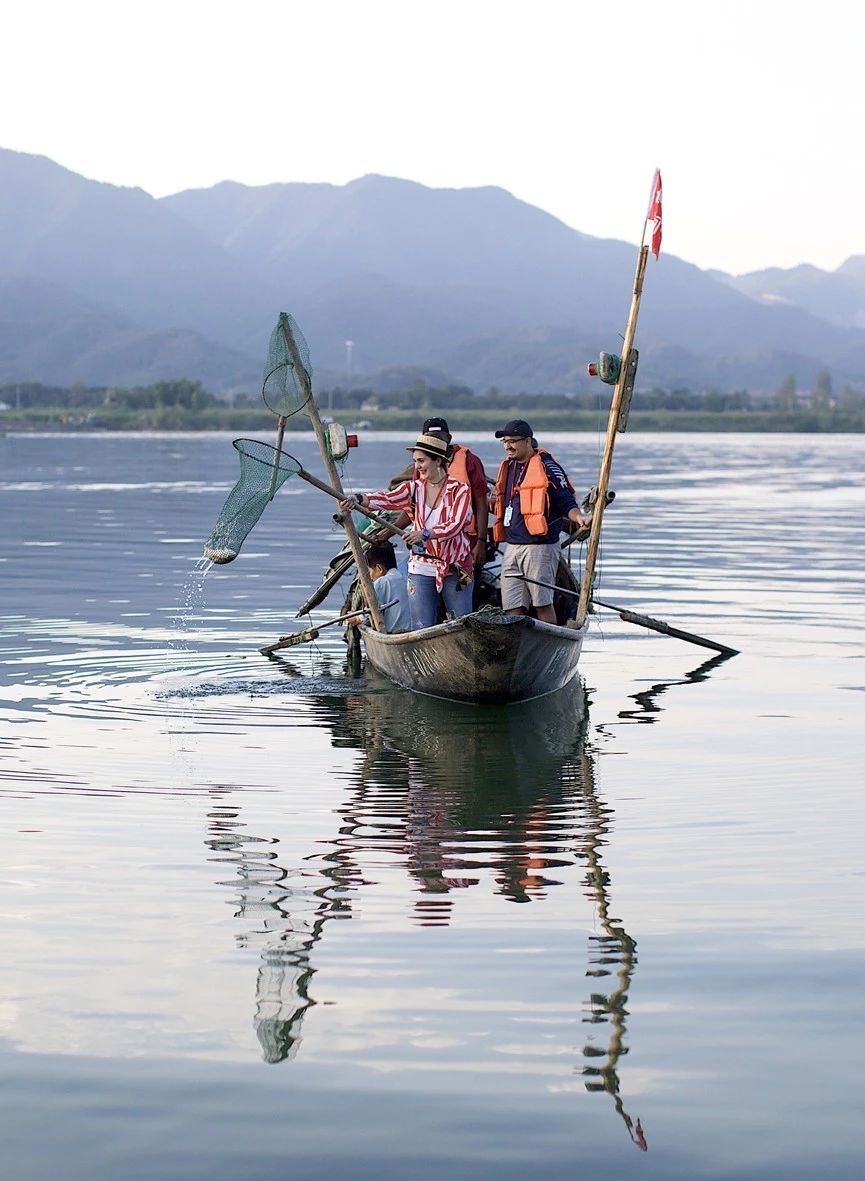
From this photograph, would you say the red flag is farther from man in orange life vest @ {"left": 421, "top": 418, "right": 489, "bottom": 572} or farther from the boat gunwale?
the boat gunwale

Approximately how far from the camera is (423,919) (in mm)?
8875

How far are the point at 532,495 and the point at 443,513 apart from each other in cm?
99

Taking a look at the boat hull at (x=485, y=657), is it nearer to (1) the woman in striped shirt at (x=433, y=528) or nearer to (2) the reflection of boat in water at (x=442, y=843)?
(2) the reflection of boat in water at (x=442, y=843)

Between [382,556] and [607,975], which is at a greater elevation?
[382,556]

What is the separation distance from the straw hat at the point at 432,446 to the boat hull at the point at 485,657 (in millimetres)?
1491

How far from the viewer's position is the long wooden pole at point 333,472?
1670 centimetres

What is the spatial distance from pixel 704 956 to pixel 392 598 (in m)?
11.2

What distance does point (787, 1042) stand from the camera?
23.5 feet

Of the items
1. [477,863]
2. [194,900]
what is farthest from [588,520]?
[194,900]

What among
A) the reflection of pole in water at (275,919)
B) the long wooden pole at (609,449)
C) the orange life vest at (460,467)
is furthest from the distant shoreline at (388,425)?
the reflection of pole in water at (275,919)

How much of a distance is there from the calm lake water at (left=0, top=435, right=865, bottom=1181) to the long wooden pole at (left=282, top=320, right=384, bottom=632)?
0.83 meters

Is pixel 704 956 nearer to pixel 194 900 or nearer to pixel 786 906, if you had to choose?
pixel 786 906

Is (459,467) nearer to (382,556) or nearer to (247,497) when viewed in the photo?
(247,497)

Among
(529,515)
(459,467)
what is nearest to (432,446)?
(459,467)
